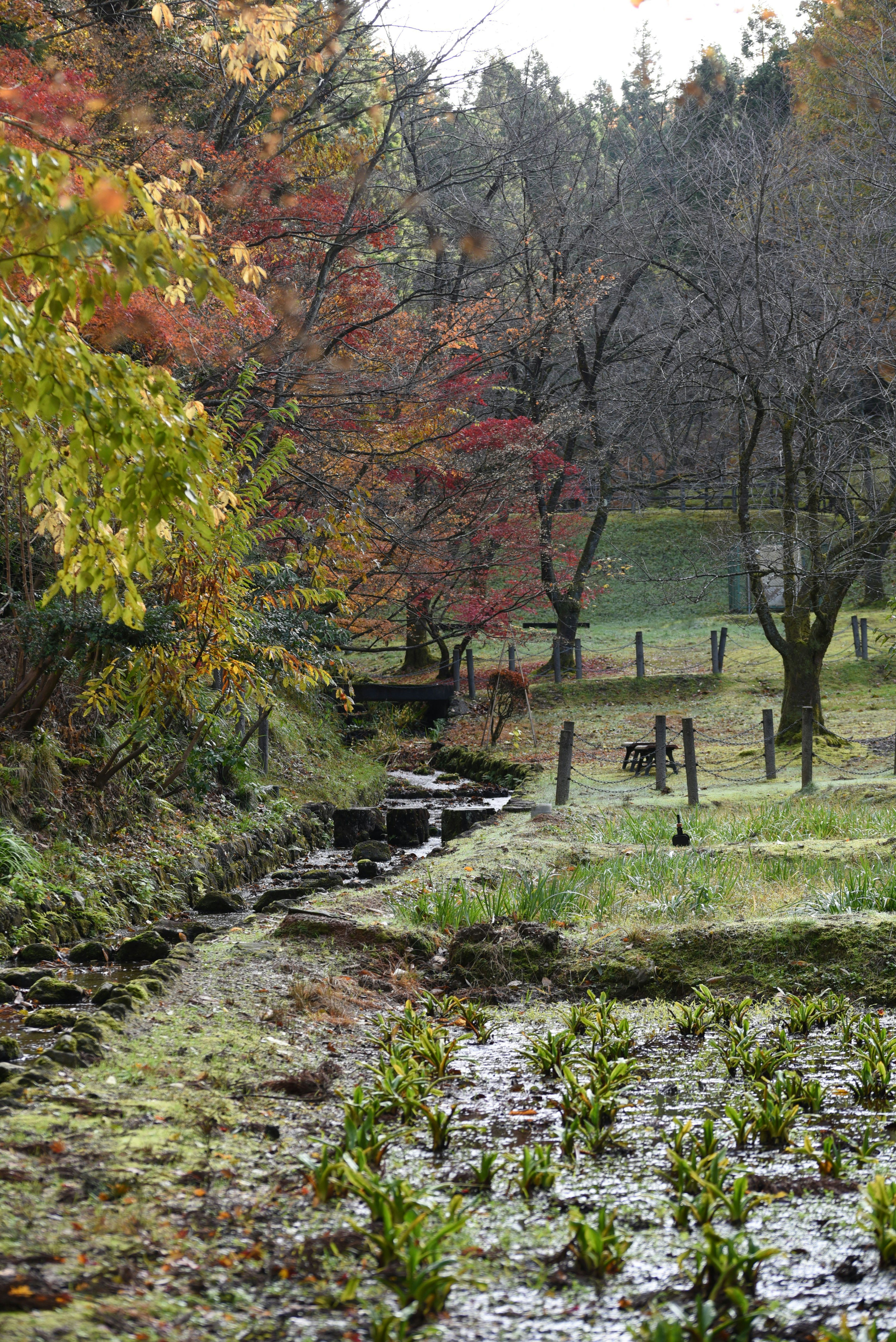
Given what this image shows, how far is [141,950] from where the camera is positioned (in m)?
6.77

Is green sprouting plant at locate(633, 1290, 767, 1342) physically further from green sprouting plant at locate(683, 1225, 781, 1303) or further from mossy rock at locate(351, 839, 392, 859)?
mossy rock at locate(351, 839, 392, 859)

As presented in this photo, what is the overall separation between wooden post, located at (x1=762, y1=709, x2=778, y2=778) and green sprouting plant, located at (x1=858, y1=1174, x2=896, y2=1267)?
442 inches

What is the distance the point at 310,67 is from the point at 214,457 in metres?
9.16

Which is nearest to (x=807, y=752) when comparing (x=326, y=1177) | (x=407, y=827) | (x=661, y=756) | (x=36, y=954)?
(x=661, y=756)

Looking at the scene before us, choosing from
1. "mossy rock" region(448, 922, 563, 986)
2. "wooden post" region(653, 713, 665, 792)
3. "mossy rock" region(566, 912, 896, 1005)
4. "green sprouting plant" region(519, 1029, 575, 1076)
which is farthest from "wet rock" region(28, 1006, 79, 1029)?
"wooden post" region(653, 713, 665, 792)

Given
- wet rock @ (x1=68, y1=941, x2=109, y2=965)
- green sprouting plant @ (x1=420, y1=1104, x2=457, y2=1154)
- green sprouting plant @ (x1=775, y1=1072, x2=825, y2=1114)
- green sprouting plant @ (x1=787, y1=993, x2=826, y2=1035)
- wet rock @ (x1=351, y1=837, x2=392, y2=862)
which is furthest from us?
wet rock @ (x1=351, y1=837, x2=392, y2=862)

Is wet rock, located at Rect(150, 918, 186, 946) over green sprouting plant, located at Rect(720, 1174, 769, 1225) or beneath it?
beneath

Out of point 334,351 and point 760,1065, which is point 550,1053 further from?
point 334,351

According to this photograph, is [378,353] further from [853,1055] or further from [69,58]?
[853,1055]

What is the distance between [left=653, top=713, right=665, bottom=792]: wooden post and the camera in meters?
13.5

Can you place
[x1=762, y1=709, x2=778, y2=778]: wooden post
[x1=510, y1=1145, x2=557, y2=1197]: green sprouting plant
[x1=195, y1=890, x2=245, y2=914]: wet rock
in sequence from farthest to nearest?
[x1=762, y1=709, x2=778, y2=778]: wooden post < [x1=195, y1=890, x2=245, y2=914]: wet rock < [x1=510, y1=1145, x2=557, y2=1197]: green sprouting plant

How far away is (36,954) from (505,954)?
9.51 ft

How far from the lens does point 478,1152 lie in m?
3.64

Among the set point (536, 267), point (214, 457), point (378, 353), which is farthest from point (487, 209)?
point (214, 457)
